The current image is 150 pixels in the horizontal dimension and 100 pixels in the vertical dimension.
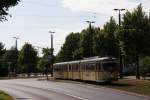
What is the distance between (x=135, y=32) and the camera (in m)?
62.0

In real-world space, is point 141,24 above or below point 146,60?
above

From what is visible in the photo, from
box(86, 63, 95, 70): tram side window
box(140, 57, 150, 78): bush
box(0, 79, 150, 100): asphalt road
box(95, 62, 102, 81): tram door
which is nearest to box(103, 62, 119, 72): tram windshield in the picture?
box(95, 62, 102, 81): tram door

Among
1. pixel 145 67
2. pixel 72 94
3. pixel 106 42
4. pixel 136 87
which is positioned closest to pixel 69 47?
pixel 106 42

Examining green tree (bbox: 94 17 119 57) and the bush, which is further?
green tree (bbox: 94 17 119 57)

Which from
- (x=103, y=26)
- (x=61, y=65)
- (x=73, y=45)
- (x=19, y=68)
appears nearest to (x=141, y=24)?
(x=61, y=65)

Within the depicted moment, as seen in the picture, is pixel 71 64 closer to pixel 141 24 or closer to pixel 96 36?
pixel 141 24

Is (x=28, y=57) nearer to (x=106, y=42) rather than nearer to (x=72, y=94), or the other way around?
(x=106, y=42)

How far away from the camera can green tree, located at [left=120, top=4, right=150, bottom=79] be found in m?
62.2

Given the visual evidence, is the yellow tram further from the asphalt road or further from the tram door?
the asphalt road

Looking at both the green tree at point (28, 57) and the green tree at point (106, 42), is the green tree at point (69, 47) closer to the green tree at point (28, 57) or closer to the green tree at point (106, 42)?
the green tree at point (28, 57)

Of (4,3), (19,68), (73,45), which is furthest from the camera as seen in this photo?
(19,68)

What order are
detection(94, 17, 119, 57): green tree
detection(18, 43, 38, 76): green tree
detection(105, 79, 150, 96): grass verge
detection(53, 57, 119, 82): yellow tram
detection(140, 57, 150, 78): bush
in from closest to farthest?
1. detection(105, 79, 150, 96): grass verge
2. detection(53, 57, 119, 82): yellow tram
3. detection(140, 57, 150, 78): bush
4. detection(94, 17, 119, 57): green tree
5. detection(18, 43, 38, 76): green tree

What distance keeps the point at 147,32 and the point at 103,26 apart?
23596mm

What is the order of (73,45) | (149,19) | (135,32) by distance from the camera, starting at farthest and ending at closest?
(73,45)
(149,19)
(135,32)
